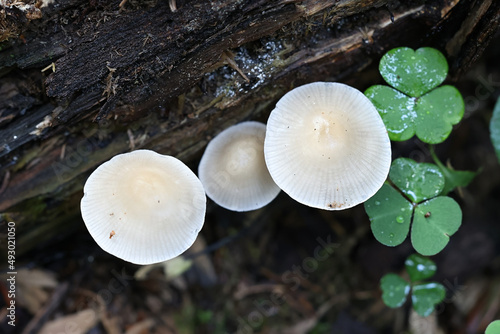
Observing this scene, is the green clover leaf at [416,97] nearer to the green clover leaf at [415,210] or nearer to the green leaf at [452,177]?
the green clover leaf at [415,210]

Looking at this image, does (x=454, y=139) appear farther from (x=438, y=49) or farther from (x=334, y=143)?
(x=334, y=143)

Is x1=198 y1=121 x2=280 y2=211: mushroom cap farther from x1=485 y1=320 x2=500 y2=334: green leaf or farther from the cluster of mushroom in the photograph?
x1=485 y1=320 x2=500 y2=334: green leaf

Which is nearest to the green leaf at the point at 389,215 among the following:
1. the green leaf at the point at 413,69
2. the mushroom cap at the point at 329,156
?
the mushroom cap at the point at 329,156

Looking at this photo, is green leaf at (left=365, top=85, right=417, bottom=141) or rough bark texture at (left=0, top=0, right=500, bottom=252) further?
green leaf at (left=365, top=85, right=417, bottom=141)

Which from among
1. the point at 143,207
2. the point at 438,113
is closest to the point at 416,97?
the point at 438,113

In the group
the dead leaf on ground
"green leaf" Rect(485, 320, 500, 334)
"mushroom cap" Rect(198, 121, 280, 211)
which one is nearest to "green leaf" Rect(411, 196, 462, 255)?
"green leaf" Rect(485, 320, 500, 334)
